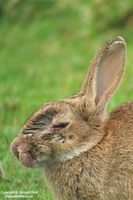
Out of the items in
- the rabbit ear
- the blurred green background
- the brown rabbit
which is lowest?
the brown rabbit

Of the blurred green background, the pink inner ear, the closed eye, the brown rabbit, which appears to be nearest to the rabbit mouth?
the brown rabbit

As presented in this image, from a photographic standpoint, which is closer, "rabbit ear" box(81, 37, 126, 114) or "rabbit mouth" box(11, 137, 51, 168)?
"rabbit mouth" box(11, 137, 51, 168)

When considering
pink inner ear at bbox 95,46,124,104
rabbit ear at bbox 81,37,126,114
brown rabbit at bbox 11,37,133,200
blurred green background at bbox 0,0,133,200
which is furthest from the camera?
blurred green background at bbox 0,0,133,200

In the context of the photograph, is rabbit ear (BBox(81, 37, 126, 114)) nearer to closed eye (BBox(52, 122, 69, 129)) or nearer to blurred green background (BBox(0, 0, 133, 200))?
closed eye (BBox(52, 122, 69, 129))

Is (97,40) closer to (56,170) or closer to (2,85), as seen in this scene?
(2,85)

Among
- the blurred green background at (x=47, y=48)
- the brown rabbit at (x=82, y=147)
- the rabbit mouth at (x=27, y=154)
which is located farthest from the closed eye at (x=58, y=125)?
the blurred green background at (x=47, y=48)

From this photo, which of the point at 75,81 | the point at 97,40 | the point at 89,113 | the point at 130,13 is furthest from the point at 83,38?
the point at 89,113
